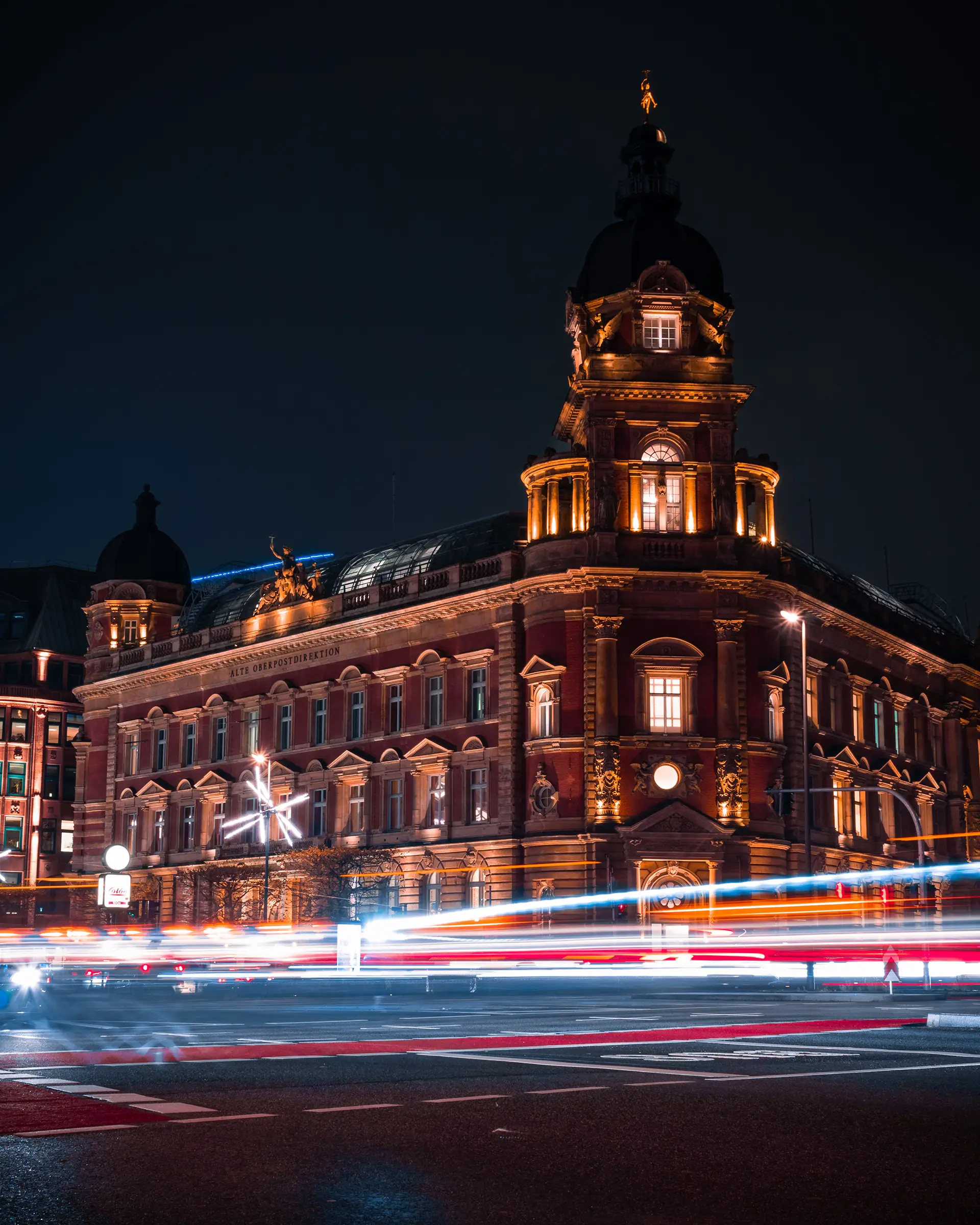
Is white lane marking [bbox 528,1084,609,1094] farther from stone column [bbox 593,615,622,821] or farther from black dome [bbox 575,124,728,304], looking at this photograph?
black dome [bbox 575,124,728,304]

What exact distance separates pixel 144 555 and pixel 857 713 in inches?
1568

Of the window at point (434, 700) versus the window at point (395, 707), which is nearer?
Answer: the window at point (434, 700)

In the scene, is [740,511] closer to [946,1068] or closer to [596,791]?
[596,791]

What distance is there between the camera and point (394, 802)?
65.8 metres

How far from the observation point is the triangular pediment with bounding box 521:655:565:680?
58188 millimetres

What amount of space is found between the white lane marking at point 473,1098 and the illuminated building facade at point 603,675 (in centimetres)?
4261

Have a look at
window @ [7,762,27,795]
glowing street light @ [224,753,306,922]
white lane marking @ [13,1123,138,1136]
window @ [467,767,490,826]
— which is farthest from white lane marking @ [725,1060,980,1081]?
window @ [7,762,27,795]

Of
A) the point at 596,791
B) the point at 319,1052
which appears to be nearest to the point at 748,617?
the point at 596,791

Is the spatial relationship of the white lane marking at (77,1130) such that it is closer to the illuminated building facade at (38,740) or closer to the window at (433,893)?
the window at (433,893)

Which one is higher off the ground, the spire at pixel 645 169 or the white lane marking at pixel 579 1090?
the spire at pixel 645 169

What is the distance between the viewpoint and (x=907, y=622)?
7750cm

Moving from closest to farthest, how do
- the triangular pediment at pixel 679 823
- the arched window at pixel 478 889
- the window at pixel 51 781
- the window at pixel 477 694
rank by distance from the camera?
1. the triangular pediment at pixel 679 823
2. the arched window at pixel 478 889
3. the window at pixel 477 694
4. the window at pixel 51 781

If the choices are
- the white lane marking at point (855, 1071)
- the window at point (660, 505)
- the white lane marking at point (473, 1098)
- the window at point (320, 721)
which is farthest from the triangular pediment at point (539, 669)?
the white lane marking at point (473, 1098)

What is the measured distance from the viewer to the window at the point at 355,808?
67.0 meters
